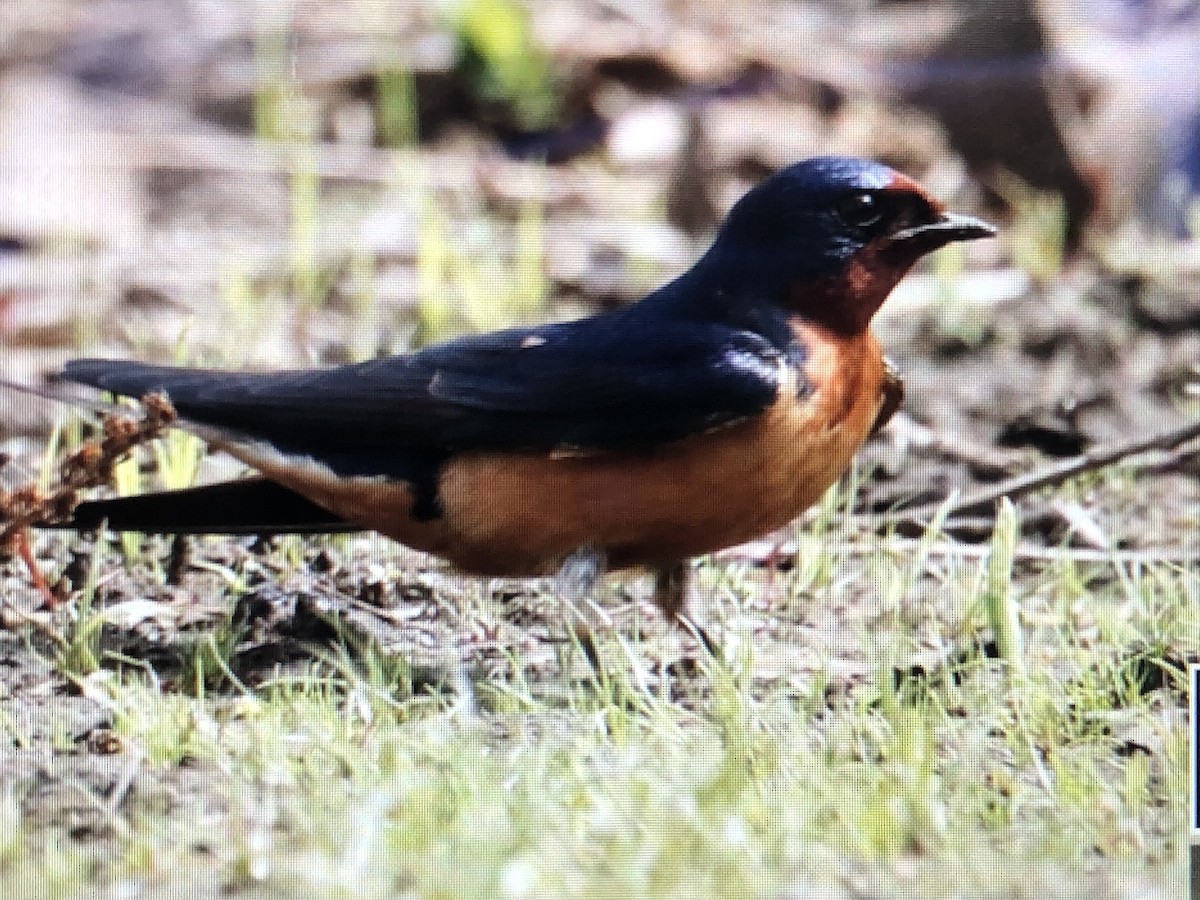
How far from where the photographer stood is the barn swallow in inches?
114

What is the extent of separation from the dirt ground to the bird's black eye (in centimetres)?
63

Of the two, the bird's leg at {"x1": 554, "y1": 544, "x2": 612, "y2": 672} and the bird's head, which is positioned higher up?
the bird's head

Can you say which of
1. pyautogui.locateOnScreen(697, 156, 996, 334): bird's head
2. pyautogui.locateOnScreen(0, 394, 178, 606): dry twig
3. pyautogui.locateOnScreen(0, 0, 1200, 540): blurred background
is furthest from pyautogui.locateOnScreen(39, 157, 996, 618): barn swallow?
pyautogui.locateOnScreen(0, 0, 1200, 540): blurred background

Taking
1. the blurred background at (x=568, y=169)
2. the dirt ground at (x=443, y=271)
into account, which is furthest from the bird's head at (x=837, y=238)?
the blurred background at (x=568, y=169)

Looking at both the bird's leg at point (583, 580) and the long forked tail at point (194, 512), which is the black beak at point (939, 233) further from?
the long forked tail at point (194, 512)

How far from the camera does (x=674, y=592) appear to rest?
3.10 meters

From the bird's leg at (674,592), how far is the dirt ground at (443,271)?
6 centimetres

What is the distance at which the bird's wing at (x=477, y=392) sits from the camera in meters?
2.94

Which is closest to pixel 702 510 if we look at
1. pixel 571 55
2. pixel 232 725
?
pixel 232 725

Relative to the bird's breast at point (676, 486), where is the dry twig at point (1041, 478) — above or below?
below

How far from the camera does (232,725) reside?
8.59 feet

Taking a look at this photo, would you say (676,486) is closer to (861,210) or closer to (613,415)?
(613,415)

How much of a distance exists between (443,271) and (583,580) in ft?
6.83

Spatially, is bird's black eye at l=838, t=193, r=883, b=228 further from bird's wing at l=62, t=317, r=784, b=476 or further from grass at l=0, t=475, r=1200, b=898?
grass at l=0, t=475, r=1200, b=898
